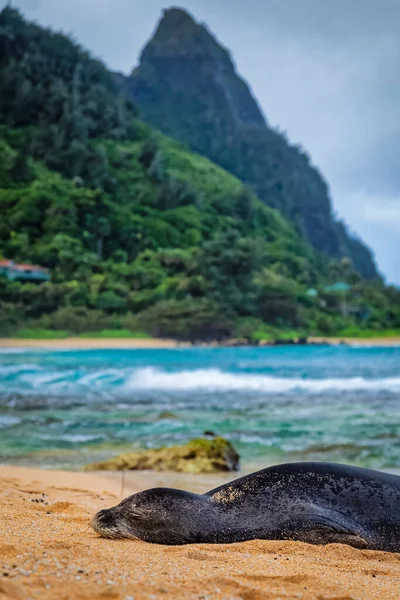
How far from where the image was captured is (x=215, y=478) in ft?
26.2

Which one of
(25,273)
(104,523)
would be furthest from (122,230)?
(104,523)

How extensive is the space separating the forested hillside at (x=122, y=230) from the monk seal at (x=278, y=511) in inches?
2436

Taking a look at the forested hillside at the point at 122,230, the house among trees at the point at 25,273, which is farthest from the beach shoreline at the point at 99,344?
the house among trees at the point at 25,273

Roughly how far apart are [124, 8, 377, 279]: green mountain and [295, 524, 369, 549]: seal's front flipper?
142469 mm

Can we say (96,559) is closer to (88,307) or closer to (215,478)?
(215,478)

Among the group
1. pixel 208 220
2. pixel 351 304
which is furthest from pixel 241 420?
pixel 208 220

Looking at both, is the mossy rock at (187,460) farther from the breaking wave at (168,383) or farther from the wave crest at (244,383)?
the wave crest at (244,383)

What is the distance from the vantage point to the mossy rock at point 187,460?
336 inches

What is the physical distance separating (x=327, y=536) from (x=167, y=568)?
1600mm

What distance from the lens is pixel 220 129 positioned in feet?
530

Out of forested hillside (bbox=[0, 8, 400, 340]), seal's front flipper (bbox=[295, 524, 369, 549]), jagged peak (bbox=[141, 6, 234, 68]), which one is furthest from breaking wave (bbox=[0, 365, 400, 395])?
jagged peak (bbox=[141, 6, 234, 68])

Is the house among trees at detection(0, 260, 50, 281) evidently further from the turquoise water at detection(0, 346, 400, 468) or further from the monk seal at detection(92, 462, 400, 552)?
the monk seal at detection(92, 462, 400, 552)

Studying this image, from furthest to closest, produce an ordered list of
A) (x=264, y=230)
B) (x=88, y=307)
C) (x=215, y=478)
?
(x=264, y=230) → (x=88, y=307) → (x=215, y=478)

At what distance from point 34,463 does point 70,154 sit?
89.9 m
